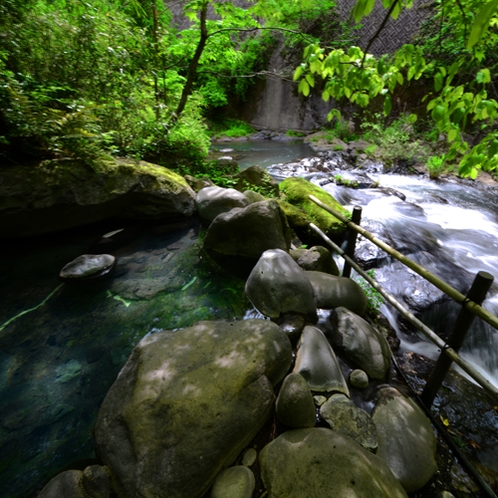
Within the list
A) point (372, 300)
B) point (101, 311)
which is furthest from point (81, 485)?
point (372, 300)

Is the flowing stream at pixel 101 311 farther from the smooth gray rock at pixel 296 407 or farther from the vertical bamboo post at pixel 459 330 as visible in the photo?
the smooth gray rock at pixel 296 407

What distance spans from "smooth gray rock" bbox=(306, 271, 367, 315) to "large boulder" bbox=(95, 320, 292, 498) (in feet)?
3.58

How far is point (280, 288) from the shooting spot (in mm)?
2895

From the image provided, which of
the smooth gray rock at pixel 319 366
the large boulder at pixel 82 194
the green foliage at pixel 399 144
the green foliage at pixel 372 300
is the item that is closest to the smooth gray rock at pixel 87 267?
the large boulder at pixel 82 194

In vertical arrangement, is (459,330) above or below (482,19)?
below

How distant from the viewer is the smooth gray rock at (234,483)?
1560 millimetres

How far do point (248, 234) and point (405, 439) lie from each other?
8.94 ft

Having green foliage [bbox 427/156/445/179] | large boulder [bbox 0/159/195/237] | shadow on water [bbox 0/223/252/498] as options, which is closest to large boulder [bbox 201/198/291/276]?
A: shadow on water [bbox 0/223/252/498]

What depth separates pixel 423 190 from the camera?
334 inches

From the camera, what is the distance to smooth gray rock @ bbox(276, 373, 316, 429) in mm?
1841

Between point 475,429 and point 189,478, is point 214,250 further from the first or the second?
point 475,429

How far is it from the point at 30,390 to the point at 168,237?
2.78 meters

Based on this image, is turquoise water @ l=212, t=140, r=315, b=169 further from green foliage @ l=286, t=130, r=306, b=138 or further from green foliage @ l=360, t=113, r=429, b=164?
green foliage @ l=360, t=113, r=429, b=164

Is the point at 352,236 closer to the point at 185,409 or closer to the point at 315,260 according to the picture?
the point at 315,260
